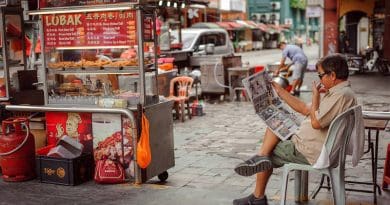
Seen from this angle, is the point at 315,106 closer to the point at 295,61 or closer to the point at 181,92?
the point at 181,92

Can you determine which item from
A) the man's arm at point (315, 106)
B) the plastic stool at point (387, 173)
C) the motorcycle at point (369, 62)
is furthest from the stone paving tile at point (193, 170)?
the motorcycle at point (369, 62)

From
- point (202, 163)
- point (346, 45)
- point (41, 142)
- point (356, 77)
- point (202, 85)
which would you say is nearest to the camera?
point (41, 142)

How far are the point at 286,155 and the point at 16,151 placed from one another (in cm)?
311

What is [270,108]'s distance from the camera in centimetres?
465

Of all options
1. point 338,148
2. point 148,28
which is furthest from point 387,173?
point 148,28

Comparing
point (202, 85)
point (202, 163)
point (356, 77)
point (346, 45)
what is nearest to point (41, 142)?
Answer: point (202, 163)

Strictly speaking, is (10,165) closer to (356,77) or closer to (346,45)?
(356,77)

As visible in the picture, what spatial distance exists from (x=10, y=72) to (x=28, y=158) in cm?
127

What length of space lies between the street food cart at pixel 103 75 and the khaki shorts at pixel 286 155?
1.61 metres

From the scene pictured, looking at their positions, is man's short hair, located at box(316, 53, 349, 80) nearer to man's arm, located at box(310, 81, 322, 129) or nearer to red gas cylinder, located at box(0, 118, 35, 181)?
man's arm, located at box(310, 81, 322, 129)

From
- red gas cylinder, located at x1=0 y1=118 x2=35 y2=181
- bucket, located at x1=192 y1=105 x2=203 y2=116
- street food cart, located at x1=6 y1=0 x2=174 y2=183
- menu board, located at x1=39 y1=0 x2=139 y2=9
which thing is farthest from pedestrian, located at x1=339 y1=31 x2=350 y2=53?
red gas cylinder, located at x1=0 y1=118 x2=35 y2=181

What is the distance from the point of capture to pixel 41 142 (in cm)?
645

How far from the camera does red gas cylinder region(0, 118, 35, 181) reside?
5.92m

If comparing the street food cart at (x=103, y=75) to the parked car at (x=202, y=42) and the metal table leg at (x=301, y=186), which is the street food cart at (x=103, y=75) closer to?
the metal table leg at (x=301, y=186)
